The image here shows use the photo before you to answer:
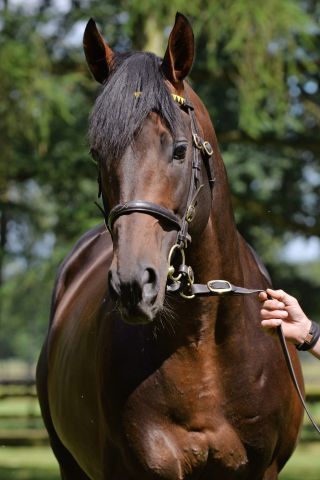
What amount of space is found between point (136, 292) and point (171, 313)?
754mm

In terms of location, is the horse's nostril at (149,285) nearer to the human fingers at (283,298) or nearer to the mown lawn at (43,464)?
the human fingers at (283,298)

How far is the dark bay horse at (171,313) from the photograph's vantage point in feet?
11.1

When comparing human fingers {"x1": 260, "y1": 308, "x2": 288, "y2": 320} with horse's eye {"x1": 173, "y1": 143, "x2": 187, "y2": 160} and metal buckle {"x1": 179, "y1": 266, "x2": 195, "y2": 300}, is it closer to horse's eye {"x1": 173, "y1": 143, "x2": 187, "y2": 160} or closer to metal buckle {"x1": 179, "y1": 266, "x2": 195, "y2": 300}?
metal buckle {"x1": 179, "y1": 266, "x2": 195, "y2": 300}

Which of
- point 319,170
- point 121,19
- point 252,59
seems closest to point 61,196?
point 121,19

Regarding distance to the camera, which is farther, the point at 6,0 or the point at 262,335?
the point at 6,0

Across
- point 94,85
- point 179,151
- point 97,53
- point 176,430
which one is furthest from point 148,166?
point 94,85

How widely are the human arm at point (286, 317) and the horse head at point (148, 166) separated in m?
0.40

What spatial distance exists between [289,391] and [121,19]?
1125 centimetres

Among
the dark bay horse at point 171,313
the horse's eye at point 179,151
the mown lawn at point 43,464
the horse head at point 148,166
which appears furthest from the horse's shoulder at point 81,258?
the mown lawn at point 43,464

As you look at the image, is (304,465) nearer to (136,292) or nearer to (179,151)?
(179,151)

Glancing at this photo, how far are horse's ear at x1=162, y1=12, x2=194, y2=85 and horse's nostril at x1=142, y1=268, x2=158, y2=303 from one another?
86 cm

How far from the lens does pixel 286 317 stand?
3471mm

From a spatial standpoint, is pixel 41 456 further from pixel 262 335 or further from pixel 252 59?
pixel 262 335

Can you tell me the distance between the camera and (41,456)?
1609 cm
